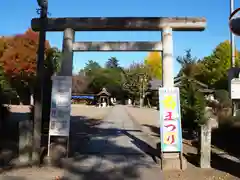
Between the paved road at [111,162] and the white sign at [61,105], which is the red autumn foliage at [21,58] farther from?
the white sign at [61,105]

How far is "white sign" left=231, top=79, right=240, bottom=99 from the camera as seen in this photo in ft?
26.3

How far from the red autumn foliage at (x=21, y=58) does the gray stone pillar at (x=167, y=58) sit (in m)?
35.3

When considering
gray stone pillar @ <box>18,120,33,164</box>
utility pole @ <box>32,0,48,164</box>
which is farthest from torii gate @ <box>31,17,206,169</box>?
gray stone pillar @ <box>18,120,33,164</box>

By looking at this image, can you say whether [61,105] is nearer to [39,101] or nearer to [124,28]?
[39,101]

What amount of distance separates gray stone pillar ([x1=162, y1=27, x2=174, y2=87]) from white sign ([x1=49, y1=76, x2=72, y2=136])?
247 centimetres

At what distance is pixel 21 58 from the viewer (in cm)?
4212

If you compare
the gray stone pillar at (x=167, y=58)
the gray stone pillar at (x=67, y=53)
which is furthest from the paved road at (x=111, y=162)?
the gray stone pillar at (x=67, y=53)

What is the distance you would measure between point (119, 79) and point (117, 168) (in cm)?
6254

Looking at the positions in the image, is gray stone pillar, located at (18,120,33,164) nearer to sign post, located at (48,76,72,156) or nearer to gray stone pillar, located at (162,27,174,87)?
sign post, located at (48,76,72,156)

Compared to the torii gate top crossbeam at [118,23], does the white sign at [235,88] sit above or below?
below

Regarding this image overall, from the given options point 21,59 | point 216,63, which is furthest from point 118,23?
point 21,59

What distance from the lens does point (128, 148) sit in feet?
32.4

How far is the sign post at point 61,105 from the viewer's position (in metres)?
8.05

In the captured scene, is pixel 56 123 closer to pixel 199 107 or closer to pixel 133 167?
pixel 133 167
